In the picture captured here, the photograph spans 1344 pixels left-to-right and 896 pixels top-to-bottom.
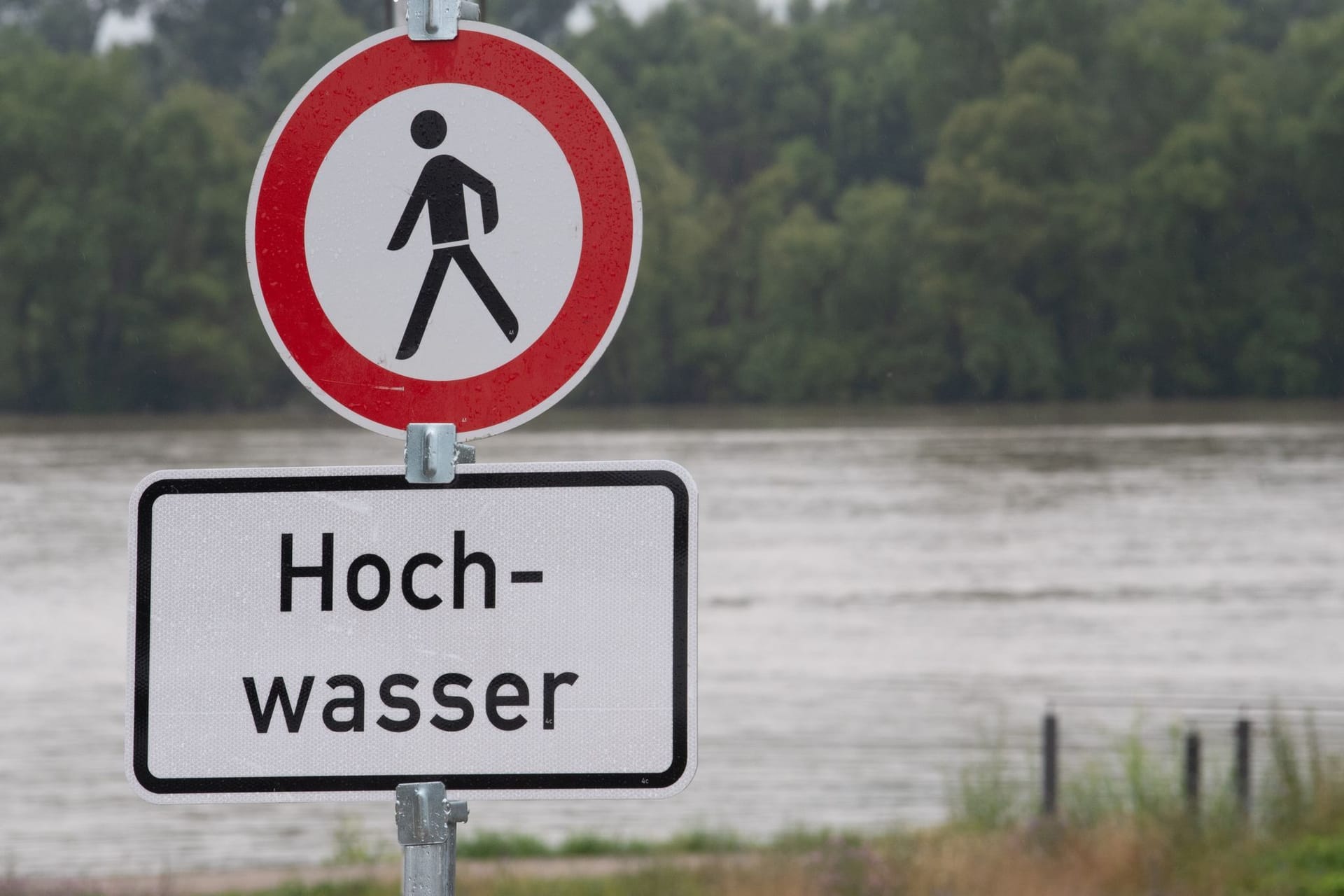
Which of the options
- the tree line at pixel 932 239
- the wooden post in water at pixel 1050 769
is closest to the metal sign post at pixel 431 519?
the wooden post in water at pixel 1050 769

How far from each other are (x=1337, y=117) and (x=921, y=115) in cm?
1697

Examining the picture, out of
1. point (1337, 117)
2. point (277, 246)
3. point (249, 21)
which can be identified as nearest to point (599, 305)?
point (277, 246)

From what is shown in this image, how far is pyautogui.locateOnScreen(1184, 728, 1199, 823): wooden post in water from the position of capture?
11141mm

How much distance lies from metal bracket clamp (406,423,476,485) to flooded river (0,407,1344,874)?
7547mm

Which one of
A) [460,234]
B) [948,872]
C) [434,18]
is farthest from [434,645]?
[948,872]

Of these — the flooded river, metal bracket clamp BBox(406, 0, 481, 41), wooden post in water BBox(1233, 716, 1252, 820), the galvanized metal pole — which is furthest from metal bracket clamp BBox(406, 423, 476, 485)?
wooden post in water BBox(1233, 716, 1252, 820)

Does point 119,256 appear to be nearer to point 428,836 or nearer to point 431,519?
point 431,519

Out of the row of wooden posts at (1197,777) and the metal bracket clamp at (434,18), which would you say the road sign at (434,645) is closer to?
the metal bracket clamp at (434,18)

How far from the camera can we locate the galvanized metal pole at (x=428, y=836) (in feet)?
7.38

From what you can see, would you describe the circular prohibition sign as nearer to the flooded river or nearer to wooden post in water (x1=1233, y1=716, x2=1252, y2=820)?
the flooded river

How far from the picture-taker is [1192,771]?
11391 mm

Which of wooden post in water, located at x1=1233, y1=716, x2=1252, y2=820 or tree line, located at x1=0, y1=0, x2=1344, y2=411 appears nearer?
wooden post in water, located at x1=1233, y1=716, x2=1252, y2=820

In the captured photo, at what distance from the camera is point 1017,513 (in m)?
53.0

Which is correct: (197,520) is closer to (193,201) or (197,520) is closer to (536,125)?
(536,125)
